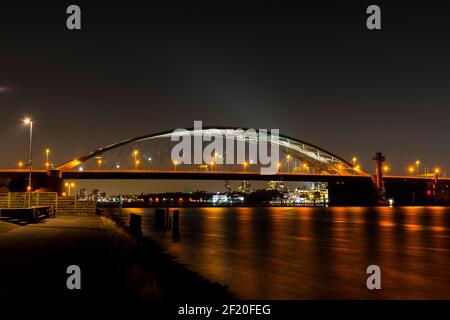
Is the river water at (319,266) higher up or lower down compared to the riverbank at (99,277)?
lower down

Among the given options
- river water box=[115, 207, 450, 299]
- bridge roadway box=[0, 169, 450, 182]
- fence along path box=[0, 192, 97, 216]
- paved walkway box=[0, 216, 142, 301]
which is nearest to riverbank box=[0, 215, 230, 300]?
paved walkway box=[0, 216, 142, 301]

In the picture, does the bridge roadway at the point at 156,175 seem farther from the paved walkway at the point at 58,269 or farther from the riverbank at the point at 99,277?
the riverbank at the point at 99,277

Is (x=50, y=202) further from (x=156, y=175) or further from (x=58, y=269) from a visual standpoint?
(x=156, y=175)

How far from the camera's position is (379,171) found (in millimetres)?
134500

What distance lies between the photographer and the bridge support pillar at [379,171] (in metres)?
131

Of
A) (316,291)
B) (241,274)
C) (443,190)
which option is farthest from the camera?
(443,190)

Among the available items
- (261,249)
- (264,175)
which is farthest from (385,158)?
(261,249)

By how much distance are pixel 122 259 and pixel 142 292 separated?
168 inches

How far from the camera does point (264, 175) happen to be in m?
107

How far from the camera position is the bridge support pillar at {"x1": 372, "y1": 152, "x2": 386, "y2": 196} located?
429 feet

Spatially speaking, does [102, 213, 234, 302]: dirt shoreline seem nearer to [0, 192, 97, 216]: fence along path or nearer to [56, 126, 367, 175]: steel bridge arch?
[0, 192, 97, 216]: fence along path

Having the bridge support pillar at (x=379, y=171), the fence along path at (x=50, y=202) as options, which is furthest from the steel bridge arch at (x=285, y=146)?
the fence along path at (x=50, y=202)
